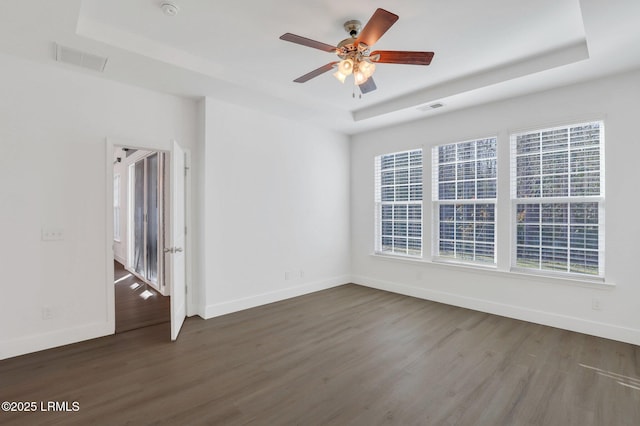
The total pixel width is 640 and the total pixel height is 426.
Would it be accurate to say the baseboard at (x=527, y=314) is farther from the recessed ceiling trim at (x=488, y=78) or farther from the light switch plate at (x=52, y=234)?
the light switch plate at (x=52, y=234)

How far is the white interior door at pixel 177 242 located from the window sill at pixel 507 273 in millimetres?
3237

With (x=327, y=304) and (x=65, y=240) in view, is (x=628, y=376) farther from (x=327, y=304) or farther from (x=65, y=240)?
(x=65, y=240)

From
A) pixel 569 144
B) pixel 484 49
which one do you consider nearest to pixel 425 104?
pixel 484 49

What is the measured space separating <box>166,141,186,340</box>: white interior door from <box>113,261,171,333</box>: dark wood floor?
18.6 inches

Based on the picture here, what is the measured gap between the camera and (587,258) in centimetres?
348

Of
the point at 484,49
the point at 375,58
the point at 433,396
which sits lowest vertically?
the point at 433,396

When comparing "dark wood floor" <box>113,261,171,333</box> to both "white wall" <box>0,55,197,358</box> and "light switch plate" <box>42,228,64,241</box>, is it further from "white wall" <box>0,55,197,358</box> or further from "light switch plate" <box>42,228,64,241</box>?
"light switch plate" <box>42,228,64,241</box>

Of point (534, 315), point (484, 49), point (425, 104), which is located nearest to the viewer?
point (484, 49)

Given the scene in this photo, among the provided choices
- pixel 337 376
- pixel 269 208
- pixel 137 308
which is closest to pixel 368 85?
pixel 269 208

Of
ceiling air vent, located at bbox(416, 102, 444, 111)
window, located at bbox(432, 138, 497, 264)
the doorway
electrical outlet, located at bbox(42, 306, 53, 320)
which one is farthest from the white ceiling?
electrical outlet, located at bbox(42, 306, 53, 320)

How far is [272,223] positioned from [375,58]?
112 inches

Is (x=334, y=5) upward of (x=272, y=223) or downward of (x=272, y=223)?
upward

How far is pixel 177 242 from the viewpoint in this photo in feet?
11.4

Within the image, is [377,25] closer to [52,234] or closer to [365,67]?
[365,67]
